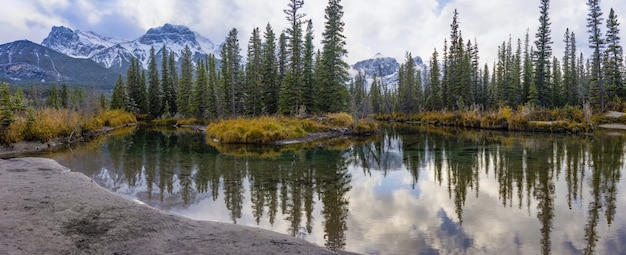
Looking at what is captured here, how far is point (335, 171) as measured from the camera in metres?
15.0

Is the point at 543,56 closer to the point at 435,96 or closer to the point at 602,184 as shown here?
the point at 435,96

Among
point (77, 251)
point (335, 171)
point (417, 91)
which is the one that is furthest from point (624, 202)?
point (417, 91)

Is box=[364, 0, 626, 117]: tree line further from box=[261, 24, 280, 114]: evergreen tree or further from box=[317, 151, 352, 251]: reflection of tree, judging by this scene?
box=[317, 151, 352, 251]: reflection of tree

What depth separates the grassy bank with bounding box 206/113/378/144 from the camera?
85.7ft

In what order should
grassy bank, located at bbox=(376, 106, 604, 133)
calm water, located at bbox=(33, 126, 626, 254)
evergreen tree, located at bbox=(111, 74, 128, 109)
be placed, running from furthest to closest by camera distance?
evergreen tree, located at bbox=(111, 74, 128, 109) → grassy bank, located at bbox=(376, 106, 604, 133) → calm water, located at bbox=(33, 126, 626, 254)

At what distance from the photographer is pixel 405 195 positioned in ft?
36.0

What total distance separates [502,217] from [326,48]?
33921mm

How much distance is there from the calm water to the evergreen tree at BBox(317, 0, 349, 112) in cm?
2097

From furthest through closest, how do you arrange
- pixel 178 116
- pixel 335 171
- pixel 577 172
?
pixel 178 116 < pixel 335 171 < pixel 577 172

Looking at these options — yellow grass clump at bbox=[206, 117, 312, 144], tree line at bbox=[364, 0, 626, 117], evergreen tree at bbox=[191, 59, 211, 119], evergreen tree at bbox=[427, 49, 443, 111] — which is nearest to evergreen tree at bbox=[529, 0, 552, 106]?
tree line at bbox=[364, 0, 626, 117]

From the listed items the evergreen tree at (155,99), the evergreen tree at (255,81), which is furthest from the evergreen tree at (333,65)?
the evergreen tree at (155,99)

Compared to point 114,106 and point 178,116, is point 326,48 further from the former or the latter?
point 114,106

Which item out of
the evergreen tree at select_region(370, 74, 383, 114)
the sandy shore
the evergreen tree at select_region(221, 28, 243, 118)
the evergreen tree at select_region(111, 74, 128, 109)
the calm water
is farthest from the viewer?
the evergreen tree at select_region(370, 74, 383, 114)

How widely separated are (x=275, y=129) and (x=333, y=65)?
1464cm
